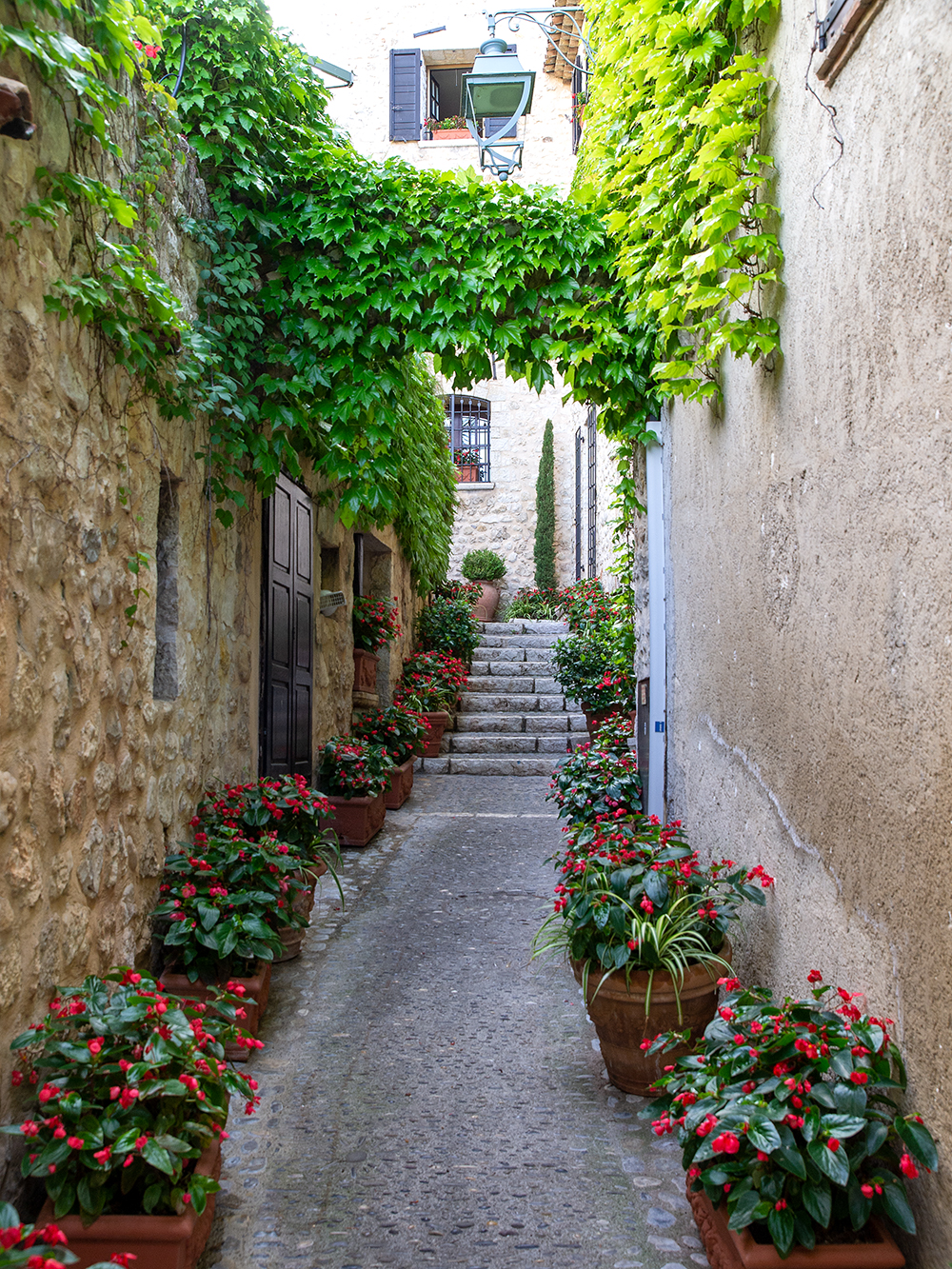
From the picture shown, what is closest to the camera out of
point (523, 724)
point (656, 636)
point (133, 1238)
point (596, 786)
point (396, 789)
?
point (133, 1238)

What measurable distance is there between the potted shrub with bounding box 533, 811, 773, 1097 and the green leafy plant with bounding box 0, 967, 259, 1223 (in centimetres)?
108

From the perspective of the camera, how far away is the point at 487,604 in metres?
13.4

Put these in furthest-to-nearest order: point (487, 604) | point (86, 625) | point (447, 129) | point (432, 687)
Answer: point (487, 604), point (447, 129), point (432, 687), point (86, 625)

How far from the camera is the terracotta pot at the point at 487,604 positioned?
13235 mm

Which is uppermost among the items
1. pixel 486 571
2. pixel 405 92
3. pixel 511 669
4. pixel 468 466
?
pixel 405 92

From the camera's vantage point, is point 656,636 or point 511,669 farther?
point 511,669

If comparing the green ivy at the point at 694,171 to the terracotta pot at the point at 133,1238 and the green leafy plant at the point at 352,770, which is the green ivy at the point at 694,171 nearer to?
the terracotta pot at the point at 133,1238

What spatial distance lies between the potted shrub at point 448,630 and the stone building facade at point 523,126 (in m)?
2.29

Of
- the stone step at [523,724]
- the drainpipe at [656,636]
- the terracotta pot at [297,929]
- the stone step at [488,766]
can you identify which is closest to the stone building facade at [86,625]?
the terracotta pot at [297,929]

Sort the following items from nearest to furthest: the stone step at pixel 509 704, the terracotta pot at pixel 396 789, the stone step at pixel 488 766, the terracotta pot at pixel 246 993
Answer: the terracotta pot at pixel 246 993 < the terracotta pot at pixel 396 789 < the stone step at pixel 488 766 < the stone step at pixel 509 704

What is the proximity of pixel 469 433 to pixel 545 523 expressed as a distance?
2.01m

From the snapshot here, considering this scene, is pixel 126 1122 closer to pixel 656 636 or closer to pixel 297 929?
pixel 297 929

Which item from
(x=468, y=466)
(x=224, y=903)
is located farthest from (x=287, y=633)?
(x=468, y=466)

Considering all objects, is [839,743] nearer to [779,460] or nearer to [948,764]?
[948,764]
